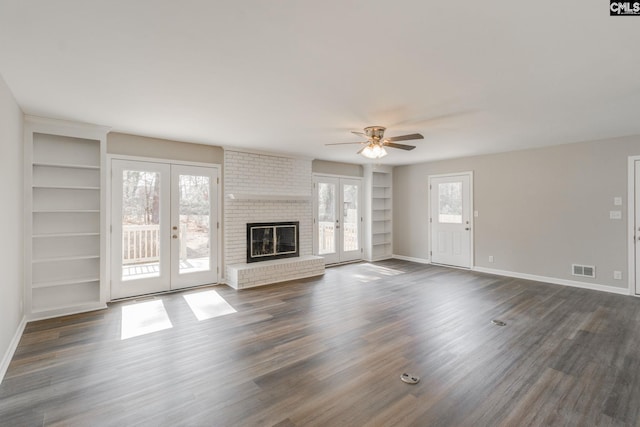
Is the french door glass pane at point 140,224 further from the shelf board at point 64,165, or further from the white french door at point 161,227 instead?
the shelf board at point 64,165

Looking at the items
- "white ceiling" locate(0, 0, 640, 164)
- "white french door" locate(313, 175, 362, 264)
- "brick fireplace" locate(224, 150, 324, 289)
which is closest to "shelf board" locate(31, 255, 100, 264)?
"white ceiling" locate(0, 0, 640, 164)

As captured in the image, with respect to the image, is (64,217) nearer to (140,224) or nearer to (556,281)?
(140,224)

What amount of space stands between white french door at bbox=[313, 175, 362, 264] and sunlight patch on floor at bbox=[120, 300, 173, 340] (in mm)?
3514

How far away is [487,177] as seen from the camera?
247 inches

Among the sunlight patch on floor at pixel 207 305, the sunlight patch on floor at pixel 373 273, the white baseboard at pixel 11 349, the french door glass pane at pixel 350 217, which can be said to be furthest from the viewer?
the french door glass pane at pixel 350 217

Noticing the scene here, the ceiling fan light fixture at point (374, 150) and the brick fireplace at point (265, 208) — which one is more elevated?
the ceiling fan light fixture at point (374, 150)

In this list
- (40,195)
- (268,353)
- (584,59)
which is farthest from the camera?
(40,195)

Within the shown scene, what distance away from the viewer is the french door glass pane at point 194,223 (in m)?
5.04

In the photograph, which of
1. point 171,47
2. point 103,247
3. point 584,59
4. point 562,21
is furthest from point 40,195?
point 584,59

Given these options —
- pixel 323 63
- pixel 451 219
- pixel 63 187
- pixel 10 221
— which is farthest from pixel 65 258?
pixel 451 219

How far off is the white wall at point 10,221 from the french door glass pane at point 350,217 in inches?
221

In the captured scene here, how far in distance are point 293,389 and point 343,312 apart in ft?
5.74

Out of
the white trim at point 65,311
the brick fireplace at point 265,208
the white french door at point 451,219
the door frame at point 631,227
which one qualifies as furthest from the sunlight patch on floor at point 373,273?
the white trim at point 65,311

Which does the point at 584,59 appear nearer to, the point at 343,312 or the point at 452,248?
the point at 343,312
